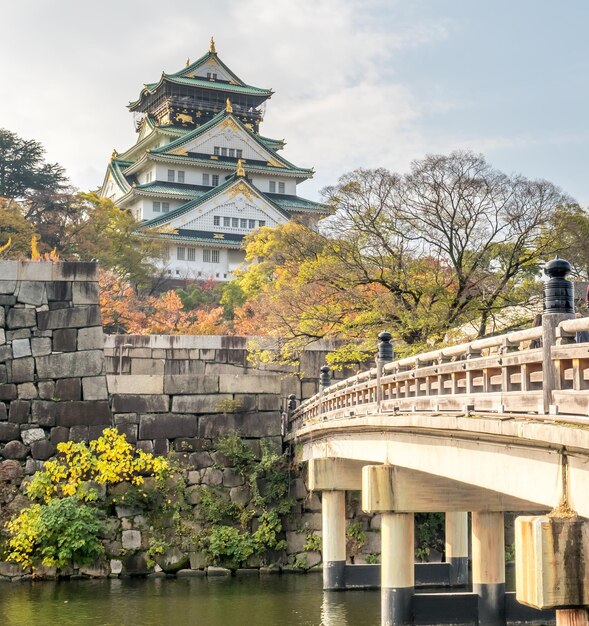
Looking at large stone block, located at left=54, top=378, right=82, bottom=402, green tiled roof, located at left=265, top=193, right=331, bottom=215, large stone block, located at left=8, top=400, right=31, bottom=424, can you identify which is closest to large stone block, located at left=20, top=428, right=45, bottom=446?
large stone block, located at left=8, top=400, right=31, bottom=424

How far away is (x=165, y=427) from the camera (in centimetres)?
2338

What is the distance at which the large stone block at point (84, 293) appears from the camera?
75.0 ft

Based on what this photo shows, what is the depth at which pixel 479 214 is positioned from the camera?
2230 centimetres

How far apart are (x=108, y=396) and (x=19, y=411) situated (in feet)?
6.65

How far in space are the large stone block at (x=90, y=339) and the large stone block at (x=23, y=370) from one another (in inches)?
45.2

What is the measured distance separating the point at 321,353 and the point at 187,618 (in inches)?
369

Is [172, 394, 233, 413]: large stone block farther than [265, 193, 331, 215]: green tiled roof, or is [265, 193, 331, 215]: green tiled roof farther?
[265, 193, 331, 215]: green tiled roof

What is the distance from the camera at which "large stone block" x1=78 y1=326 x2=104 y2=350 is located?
22969 millimetres

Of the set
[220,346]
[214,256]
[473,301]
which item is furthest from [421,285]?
[214,256]

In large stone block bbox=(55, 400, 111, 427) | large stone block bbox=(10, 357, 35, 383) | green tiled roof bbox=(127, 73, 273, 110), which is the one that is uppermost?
green tiled roof bbox=(127, 73, 273, 110)

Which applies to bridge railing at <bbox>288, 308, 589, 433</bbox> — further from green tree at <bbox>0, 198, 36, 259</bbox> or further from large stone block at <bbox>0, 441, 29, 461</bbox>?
green tree at <bbox>0, 198, 36, 259</bbox>

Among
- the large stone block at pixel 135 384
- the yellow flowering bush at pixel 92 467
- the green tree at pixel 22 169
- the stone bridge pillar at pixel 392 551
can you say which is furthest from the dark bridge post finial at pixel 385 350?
the green tree at pixel 22 169

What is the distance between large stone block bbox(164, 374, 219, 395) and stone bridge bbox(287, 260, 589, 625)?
419 cm

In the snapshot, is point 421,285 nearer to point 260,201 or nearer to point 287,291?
point 287,291
